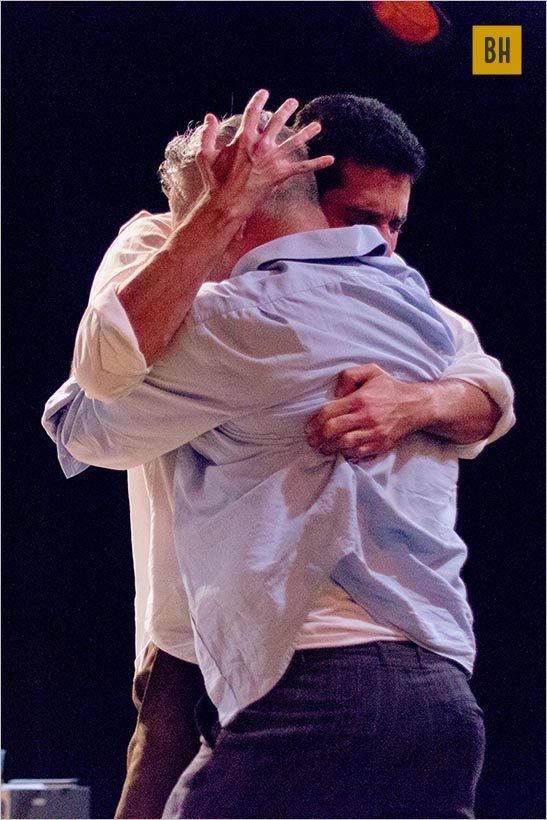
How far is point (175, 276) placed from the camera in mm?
1097

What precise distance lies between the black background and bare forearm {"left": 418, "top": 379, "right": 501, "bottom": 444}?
1.26m

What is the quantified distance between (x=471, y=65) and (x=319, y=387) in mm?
1544

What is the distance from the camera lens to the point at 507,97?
249 centimetres

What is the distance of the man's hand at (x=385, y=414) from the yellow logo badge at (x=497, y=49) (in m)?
1.20

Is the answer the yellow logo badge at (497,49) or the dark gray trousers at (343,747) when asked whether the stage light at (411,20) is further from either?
the dark gray trousers at (343,747)

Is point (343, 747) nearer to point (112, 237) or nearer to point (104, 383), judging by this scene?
point (104, 383)

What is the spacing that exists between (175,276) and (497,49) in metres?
1.46

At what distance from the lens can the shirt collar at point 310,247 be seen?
1.16 meters

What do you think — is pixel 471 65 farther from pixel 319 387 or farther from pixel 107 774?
pixel 107 774

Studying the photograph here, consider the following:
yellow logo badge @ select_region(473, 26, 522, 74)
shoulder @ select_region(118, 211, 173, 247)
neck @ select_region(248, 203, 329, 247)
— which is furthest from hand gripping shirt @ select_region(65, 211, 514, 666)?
yellow logo badge @ select_region(473, 26, 522, 74)

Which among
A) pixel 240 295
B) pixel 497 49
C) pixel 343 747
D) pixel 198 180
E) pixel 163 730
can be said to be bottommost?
pixel 163 730

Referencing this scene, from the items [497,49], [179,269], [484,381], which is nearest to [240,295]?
[179,269]

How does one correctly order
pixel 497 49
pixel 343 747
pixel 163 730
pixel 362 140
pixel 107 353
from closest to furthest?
1. pixel 343 747
2. pixel 107 353
3. pixel 163 730
4. pixel 362 140
5. pixel 497 49

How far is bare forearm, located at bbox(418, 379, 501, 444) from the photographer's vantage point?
123cm
